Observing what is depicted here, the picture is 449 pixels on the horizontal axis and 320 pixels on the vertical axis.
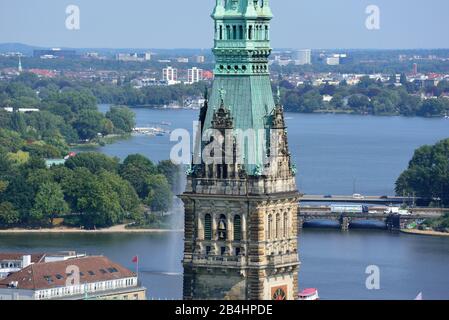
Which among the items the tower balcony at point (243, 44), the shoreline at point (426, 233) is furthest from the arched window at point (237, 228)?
the shoreline at point (426, 233)

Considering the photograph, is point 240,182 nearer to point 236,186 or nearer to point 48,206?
point 236,186

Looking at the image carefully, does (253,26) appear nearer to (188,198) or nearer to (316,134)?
(188,198)

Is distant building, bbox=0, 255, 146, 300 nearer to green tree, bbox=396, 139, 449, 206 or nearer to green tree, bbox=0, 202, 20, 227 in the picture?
green tree, bbox=0, 202, 20, 227

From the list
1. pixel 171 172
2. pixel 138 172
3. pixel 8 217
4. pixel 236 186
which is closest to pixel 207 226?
pixel 236 186

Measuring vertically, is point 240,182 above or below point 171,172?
above

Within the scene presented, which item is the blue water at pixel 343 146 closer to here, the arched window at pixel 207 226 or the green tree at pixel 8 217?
the green tree at pixel 8 217

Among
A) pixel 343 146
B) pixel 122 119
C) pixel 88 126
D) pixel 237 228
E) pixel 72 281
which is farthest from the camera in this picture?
pixel 122 119

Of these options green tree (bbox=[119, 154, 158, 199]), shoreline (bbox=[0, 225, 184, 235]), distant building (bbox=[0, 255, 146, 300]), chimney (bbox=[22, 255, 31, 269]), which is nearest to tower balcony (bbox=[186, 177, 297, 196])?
distant building (bbox=[0, 255, 146, 300])
